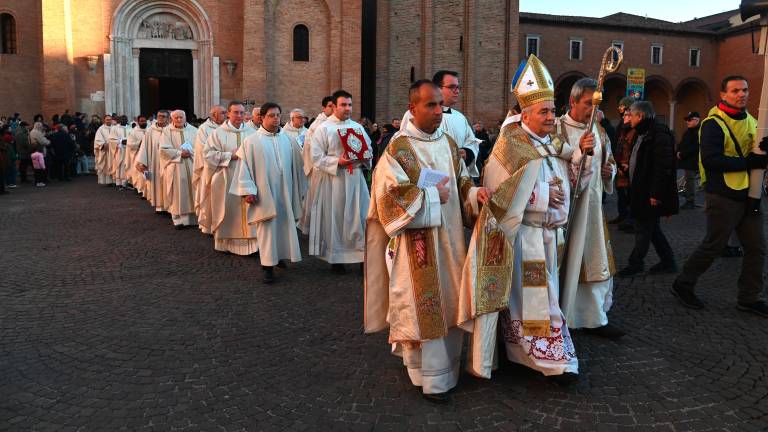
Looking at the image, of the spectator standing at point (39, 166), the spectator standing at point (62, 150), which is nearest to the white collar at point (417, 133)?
the spectator standing at point (39, 166)

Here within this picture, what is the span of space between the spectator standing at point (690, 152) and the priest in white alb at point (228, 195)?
6.96 meters

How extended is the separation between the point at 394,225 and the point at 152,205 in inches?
456

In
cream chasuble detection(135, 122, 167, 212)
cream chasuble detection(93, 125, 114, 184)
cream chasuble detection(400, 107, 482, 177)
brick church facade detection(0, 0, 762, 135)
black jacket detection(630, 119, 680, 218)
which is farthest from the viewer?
brick church facade detection(0, 0, 762, 135)

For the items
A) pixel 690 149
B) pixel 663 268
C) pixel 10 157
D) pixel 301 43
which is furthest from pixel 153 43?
pixel 663 268

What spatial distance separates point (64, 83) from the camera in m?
24.4

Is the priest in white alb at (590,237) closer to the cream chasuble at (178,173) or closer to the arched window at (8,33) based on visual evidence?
the cream chasuble at (178,173)

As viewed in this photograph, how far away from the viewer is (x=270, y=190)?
7.39 m

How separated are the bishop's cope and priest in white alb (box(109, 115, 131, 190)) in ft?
53.2

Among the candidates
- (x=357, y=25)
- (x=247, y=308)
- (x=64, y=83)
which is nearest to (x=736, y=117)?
(x=247, y=308)

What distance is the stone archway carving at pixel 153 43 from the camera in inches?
978

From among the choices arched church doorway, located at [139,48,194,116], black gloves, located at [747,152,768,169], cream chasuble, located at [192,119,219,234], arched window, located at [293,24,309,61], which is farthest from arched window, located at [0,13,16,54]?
black gloves, located at [747,152,768,169]

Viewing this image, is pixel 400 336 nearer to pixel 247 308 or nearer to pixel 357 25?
pixel 247 308

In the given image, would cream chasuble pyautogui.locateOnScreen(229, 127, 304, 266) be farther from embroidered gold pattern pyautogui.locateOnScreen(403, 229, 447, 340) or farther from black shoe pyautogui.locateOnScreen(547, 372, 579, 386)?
black shoe pyautogui.locateOnScreen(547, 372, 579, 386)

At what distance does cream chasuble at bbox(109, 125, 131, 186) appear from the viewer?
1877 centimetres
